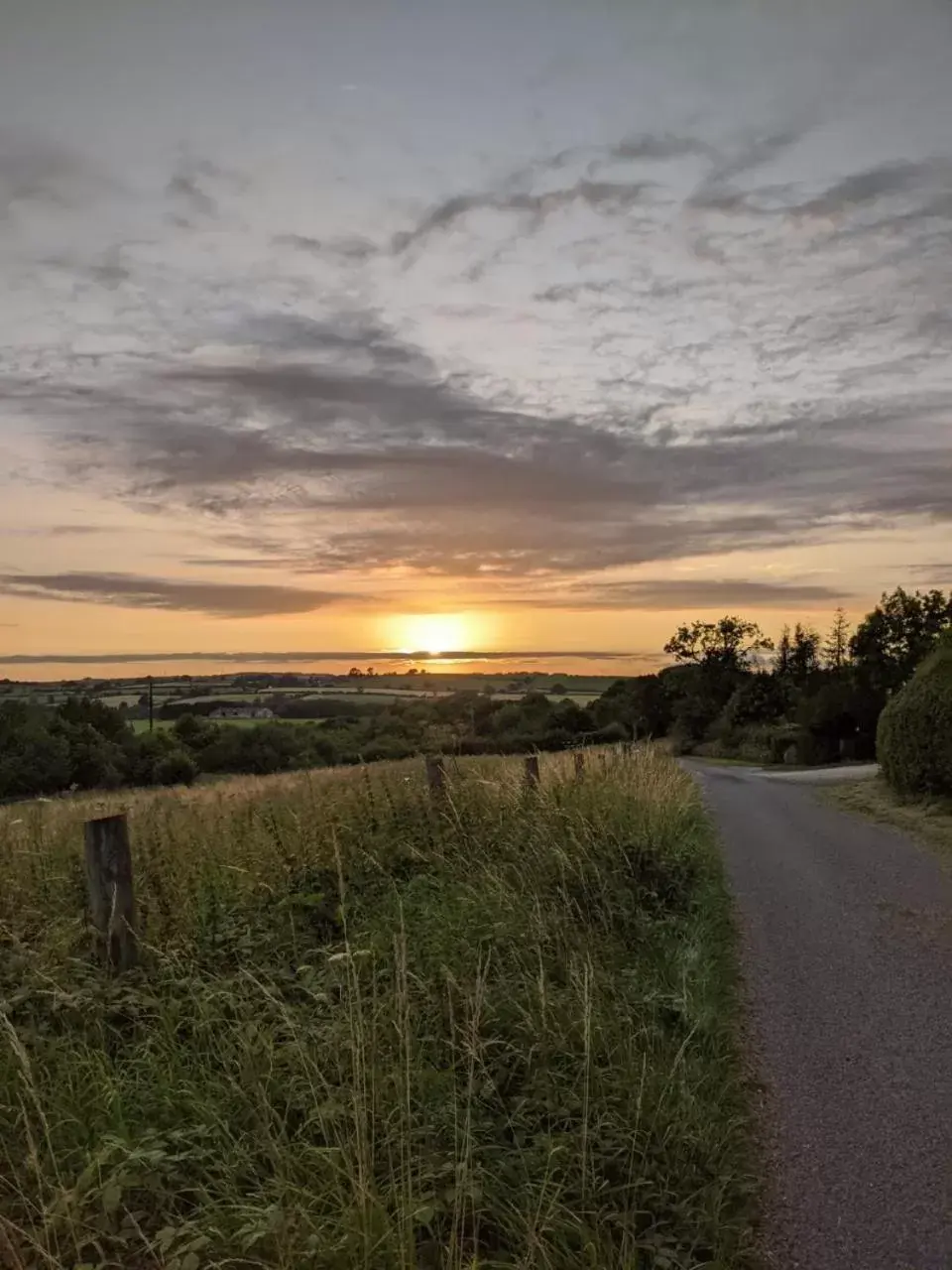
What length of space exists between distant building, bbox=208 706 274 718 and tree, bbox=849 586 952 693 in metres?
34.2

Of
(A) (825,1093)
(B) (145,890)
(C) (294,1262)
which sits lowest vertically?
(A) (825,1093)

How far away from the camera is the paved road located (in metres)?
3.75

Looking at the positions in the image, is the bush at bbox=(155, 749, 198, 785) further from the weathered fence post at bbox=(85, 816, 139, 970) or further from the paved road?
the weathered fence post at bbox=(85, 816, 139, 970)

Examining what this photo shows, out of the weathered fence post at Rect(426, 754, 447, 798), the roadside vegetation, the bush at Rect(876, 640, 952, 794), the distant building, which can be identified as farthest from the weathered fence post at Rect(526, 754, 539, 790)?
the distant building

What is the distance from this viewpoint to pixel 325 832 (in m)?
8.37

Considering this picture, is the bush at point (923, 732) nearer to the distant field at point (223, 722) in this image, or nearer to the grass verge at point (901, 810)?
the grass verge at point (901, 810)

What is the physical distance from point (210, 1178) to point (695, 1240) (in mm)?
1864

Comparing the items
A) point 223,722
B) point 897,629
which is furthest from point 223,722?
point 897,629

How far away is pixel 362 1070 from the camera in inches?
158

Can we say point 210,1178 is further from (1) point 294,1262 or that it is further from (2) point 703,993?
(2) point 703,993

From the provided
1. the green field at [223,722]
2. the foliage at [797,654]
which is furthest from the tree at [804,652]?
the green field at [223,722]

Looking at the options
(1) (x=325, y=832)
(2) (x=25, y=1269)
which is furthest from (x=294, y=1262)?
(1) (x=325, y=832)

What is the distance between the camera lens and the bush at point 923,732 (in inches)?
632

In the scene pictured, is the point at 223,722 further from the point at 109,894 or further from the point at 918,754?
the point at 109,894
